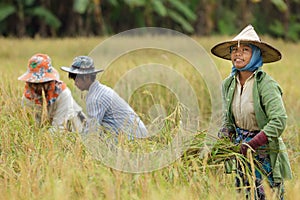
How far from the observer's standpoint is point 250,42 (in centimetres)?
388

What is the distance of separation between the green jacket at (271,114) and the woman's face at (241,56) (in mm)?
103

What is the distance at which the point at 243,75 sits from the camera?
3.94 m

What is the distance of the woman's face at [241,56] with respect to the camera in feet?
12.7

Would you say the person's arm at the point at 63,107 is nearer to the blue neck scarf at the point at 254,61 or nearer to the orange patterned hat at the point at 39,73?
the orange patterned hat at the point at 39,73

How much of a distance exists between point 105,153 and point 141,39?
750cm

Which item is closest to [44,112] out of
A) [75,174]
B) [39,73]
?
[39,73]

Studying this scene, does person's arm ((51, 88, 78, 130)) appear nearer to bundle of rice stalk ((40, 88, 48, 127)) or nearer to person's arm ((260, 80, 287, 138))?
bundle of rice stalk ((40, 88, 48, 127))

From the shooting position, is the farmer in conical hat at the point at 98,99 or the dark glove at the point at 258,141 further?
the farmer in conical hat at the point at 98,99

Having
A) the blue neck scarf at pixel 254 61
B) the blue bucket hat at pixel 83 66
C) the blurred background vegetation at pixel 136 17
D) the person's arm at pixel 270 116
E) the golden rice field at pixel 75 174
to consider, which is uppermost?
the blurred background vegetation at pixel 136 17

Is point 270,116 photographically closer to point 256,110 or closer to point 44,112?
point 256,110

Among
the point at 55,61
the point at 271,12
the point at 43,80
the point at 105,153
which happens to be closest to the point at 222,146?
the point at 105,153

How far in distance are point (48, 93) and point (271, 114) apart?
85.4 inches

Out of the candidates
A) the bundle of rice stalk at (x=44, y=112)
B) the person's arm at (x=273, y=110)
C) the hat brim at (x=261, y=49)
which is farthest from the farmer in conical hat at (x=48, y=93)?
the person's arm at (x=273, y=110)

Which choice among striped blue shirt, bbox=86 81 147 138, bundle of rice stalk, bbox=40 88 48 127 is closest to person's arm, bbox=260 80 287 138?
striped blue shirt, bbox=86 81 147 138
